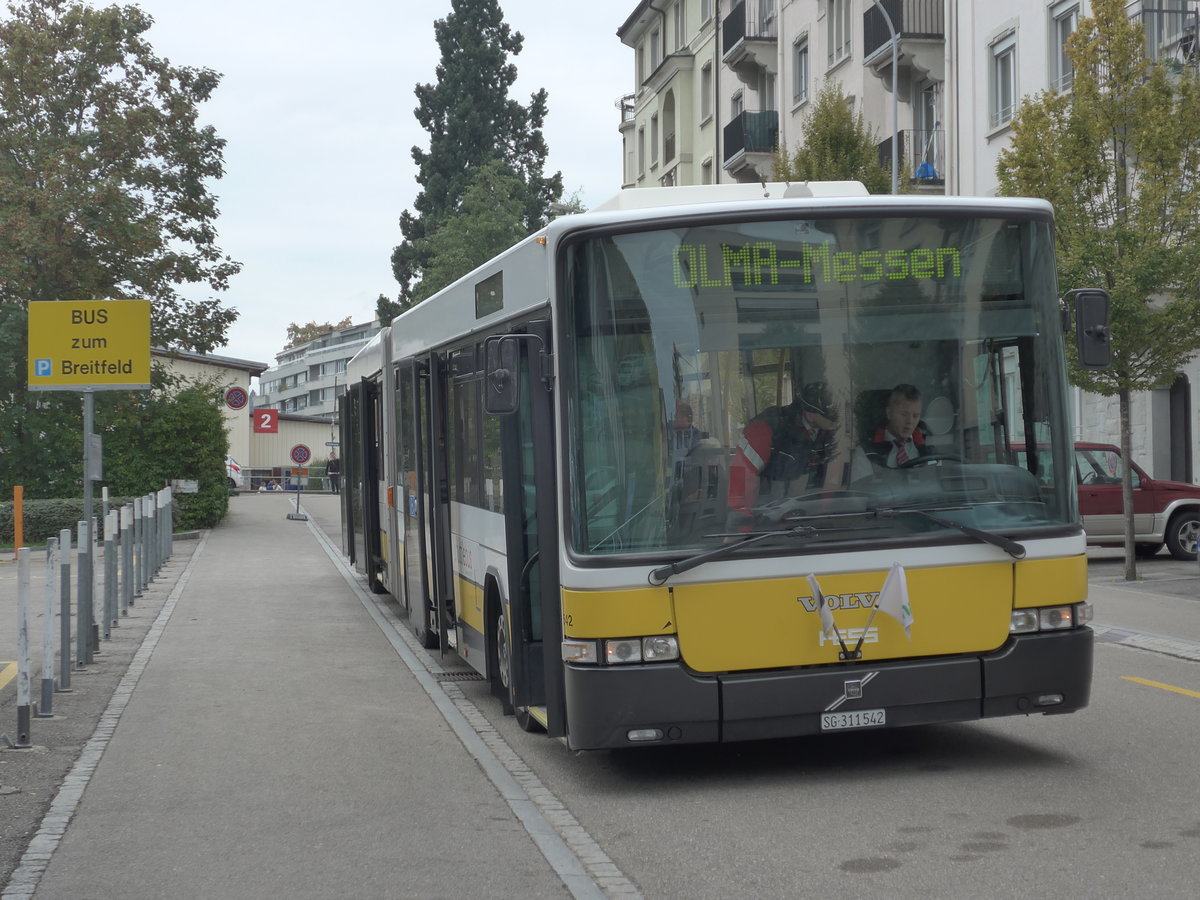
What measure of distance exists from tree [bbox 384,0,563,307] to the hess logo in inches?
2152

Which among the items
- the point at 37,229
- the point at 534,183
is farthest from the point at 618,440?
the point at 534,183

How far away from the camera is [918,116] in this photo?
36562 millimetres

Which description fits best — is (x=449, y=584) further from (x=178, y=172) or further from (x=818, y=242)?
(x=178, y=172)

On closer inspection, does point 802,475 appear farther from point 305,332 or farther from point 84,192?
point 305,332

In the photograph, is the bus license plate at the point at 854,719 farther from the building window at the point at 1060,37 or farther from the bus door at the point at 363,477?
the building window at the point at 1060,37

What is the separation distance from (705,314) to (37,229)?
2825cm

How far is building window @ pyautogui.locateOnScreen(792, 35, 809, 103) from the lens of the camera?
43000 millimetres

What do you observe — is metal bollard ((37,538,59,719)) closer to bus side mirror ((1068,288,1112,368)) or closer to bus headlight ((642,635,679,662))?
bus headlight ((642,635,679,662))

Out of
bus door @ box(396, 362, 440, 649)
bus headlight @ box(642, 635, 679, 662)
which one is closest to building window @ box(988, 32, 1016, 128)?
bus door @ box(396, 362, 440, 649)

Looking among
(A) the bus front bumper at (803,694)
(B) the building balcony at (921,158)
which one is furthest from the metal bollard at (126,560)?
(B) the building balcony at (921,158)

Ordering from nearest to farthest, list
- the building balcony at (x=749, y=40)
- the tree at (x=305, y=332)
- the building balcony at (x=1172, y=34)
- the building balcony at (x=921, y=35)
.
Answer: the building balcony at (x=1172, y=34)
the building balcony at (x=921, y=35)
the building balcony at (x=749, y=40)
the tree at (x=305, y=332)

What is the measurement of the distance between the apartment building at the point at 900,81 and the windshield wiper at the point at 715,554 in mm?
14803

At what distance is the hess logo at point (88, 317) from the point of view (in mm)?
15086

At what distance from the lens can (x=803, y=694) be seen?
741cm
